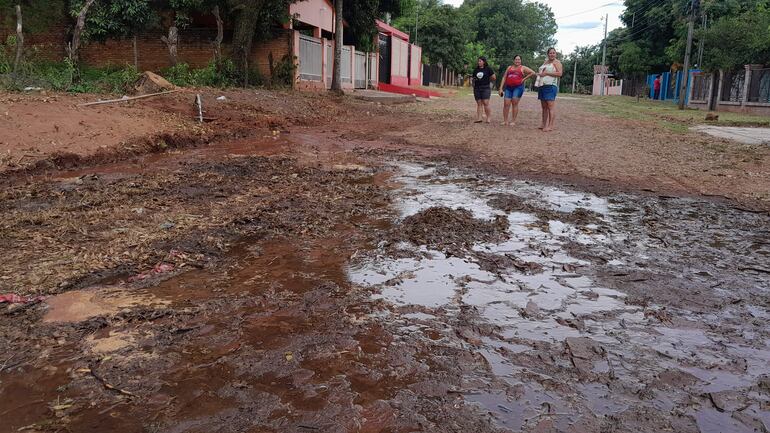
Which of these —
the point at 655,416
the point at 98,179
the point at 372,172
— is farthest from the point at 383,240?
the point at 98,179

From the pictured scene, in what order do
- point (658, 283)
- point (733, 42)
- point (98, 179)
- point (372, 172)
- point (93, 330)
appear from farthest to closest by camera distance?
point (733, 42) → point (372, 172) → point (98, 179) → point (658, 283) → point (93, 330)

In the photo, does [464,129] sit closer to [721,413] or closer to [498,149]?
[498,149]

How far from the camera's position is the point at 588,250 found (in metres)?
4.03

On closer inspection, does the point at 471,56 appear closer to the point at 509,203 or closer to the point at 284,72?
the point at 284,72

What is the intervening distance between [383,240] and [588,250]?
1.49 meters

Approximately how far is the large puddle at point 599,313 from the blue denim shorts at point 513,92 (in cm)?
685

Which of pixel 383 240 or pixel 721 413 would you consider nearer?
pixel 721 413

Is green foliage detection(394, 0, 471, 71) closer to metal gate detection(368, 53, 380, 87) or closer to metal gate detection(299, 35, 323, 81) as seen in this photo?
metal gate detection(368, 53, 380, 87)

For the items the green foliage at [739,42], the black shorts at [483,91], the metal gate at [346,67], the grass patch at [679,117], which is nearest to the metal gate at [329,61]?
the metal gate at [346,67]

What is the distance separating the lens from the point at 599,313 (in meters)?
3.00

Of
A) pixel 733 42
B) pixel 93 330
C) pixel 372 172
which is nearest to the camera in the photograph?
pixel 93 330

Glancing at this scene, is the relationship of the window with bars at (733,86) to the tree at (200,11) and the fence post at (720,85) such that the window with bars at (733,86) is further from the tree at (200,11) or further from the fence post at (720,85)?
the tree at (200,11)

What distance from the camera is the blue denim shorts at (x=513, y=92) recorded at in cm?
1151

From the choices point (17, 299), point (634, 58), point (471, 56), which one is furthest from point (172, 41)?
point (471, 56)
